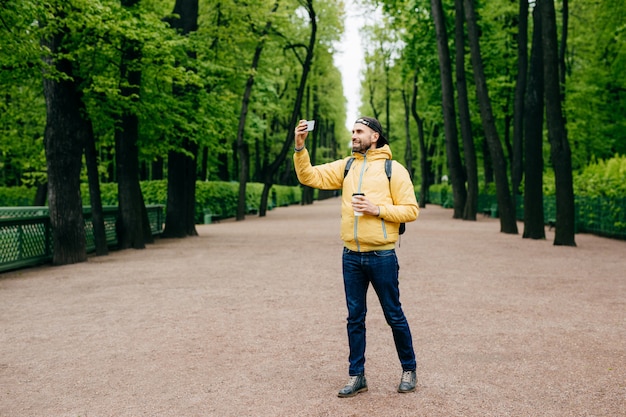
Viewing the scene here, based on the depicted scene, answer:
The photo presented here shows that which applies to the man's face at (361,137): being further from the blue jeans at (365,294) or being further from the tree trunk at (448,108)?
the tree trunk at (448,108)

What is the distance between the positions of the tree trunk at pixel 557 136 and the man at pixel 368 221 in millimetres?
13030

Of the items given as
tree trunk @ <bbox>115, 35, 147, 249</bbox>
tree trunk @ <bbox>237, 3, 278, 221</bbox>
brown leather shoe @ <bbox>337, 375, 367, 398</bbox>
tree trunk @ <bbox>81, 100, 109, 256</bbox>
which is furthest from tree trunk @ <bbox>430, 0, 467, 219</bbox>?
brown leather shoe @ <bbox>337, 375, 367, 398</bbox>

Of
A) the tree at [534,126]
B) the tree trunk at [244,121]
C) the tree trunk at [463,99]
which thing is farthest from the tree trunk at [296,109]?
the tree at [534,126]

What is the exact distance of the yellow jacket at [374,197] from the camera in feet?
14.3

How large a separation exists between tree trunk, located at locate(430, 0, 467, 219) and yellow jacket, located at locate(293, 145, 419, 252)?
82.0ft

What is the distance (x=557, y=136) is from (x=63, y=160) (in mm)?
12280

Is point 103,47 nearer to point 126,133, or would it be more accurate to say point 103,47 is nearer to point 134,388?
point 126,133

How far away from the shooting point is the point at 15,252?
12766 millimetres

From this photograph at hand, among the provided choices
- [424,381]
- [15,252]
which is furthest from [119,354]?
[15,252]

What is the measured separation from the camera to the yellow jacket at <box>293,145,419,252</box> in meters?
4.35

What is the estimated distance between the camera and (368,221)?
4.38 metres

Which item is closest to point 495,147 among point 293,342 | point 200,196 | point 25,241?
point 200,196

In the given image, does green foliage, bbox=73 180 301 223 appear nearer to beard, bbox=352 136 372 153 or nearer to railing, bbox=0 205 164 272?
railing, bbox=0 205 164 272

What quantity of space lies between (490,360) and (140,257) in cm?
1094
